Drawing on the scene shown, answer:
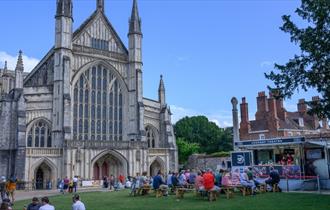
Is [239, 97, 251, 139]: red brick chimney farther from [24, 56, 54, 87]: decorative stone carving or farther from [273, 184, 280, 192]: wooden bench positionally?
[273, 184, 280, 192]: wooden bench

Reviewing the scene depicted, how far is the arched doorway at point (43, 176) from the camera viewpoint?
40125mm

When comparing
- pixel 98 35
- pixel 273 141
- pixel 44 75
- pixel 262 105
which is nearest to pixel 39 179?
pixel 44 75

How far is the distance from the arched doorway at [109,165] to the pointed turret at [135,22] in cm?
1650

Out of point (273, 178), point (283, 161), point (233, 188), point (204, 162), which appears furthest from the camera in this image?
point (204, 162)

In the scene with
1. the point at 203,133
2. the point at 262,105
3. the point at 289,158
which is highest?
the point at 262,105

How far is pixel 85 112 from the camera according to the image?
45062mm

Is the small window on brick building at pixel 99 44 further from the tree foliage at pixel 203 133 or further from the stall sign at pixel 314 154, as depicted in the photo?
the stall sign at pixel 314 154

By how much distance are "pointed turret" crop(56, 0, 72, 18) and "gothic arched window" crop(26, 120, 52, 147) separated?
12.6m

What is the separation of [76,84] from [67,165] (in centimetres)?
997

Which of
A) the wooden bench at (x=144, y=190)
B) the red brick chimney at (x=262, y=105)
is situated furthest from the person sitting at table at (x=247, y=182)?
the red brick chimney at (x=262, y=105)

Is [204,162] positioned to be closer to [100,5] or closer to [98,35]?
[98,35]

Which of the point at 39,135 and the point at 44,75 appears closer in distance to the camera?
the point at 39,135

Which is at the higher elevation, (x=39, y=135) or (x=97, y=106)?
(x=97, y=106)

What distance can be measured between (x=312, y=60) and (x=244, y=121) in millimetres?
34053
